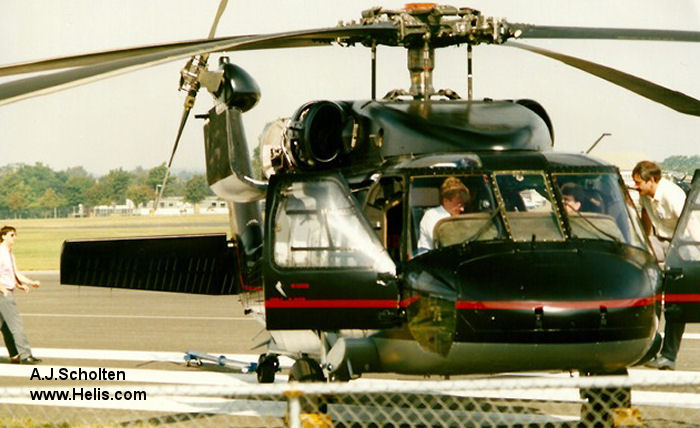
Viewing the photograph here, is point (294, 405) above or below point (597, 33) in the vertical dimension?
below

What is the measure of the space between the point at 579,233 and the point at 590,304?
829mm

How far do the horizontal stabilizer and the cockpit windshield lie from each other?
3414mm

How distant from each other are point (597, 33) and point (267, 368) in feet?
16.0

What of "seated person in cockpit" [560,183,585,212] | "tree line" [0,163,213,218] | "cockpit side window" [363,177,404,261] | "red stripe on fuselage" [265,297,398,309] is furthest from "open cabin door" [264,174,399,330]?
"tree line" [0,163,213,218]

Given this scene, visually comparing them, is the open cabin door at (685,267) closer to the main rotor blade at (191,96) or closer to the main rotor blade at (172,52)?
the main rotor blade at (172,52)

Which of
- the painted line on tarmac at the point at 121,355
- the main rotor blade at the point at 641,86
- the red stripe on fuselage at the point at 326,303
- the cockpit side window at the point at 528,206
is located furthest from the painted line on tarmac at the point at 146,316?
the cockpit side window at the point at 528,206

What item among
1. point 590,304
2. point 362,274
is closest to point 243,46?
point 362,274

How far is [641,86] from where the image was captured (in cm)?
829

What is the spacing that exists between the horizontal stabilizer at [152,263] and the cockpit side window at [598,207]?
408 cm

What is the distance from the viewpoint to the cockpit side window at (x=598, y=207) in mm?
7938

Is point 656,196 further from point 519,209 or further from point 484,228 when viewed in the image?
point 484,228

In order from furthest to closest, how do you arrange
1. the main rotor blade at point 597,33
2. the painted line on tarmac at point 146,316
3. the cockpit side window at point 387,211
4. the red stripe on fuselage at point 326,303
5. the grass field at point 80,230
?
1. the grass field at point 80,230
2. the painted line on tarmac at point 146,316
3. the main rotor blade at point 597,33
4. the cockpit side window at point 387,211
5. the red stripe on fuselage at point 326,303

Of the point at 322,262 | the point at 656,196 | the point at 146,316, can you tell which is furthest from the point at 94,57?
the point at 146,316

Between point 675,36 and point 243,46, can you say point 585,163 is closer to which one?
point 675,36
